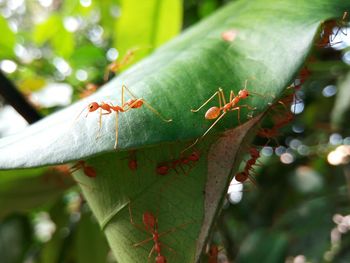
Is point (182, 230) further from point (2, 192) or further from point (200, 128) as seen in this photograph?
point (2, 192)

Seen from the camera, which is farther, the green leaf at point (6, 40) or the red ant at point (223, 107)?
the green leaf at point (6, 40)

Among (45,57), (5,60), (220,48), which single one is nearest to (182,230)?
(220,48)

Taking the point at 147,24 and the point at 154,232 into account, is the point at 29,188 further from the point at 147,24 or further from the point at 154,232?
the point at 154,232

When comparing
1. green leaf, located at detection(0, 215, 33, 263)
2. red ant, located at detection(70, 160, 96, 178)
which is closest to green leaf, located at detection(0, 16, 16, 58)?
green leaf, located at detection(0, 215, 33, 263)

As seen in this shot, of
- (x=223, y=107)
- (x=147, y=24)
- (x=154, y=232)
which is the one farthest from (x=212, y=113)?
(x=147, y=24)

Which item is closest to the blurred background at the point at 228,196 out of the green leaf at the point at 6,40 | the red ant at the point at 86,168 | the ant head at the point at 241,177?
the green leaf at the point at 6,40

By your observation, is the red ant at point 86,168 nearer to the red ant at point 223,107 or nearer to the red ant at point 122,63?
the red ant at point 223,107

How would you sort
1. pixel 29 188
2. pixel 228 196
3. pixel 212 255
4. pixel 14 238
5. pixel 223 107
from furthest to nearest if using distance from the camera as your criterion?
pixel 14 238, pixel 29 188, pixel 228 196, pixel 212 255, pixel 223 107
